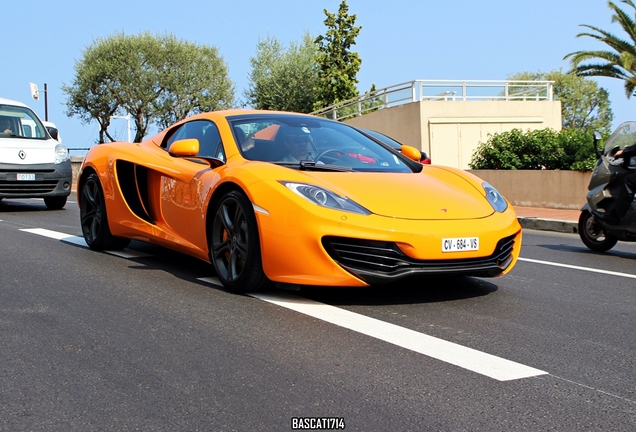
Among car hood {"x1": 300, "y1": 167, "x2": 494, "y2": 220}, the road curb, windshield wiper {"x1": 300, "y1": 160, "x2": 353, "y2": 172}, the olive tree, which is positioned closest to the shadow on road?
car hood {"x1": 300, "y1": 167, "x2": 494, "y2": 220}

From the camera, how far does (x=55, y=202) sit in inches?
534

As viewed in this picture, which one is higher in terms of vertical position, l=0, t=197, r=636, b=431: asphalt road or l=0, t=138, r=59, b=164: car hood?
l=0, t=138, r=59, b=164: car hood

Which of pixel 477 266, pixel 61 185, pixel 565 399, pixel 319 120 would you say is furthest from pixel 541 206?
pixel 565 399

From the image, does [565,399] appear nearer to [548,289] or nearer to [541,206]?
[548,289]

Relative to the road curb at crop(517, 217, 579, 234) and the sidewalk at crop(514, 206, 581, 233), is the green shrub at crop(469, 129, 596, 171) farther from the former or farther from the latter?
the road curb at crop(517, 217, 579, 234)

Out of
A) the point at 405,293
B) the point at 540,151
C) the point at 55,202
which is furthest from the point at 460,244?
the point at 540,151


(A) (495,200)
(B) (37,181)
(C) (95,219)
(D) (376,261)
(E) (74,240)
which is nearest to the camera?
(D) (376,261)

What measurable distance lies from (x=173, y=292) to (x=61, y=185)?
8.58 metres

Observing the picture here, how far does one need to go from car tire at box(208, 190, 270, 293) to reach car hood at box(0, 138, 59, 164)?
27.9ft

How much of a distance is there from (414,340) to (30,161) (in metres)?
10.5

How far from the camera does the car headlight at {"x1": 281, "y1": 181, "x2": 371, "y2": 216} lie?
191 inches

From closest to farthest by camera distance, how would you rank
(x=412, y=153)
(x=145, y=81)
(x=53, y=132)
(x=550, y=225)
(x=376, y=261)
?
1. (x=376, y=261)
2. (x=412, y=153)
3. (x=550, y=225)
4. (x=53, y=132)
5. (x=145, y=81)

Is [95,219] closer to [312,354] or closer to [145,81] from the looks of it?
[312,354]

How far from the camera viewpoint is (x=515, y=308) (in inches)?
197
